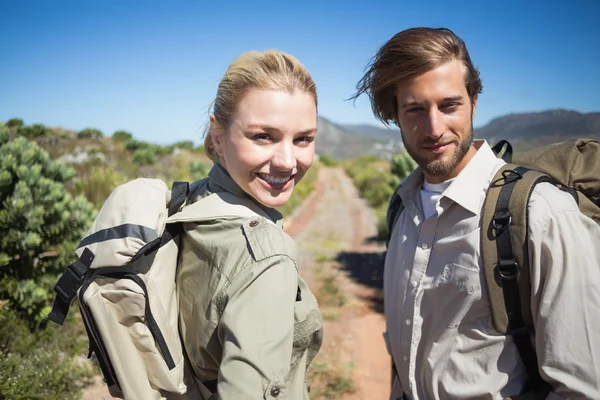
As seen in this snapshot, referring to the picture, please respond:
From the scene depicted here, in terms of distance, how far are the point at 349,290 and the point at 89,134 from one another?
2524 centimetres

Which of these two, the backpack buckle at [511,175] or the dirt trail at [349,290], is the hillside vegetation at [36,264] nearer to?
the dirt trail at [349,290]

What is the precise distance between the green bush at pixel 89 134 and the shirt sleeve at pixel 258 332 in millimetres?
28822

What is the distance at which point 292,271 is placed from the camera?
0.99 meters

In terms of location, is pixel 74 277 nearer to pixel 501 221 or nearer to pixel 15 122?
pixel 501 221

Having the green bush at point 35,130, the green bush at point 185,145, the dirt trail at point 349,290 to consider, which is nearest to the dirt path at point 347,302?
the dirt trail at point 349,290

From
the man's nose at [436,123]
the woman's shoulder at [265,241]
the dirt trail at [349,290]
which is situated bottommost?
the dirt trail at [349,290]

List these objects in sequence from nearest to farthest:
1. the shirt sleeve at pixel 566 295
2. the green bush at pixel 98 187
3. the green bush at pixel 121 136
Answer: the shirt sleeve at pixel 566 295 → the green bush at pixel 98 187 → the green bush at pixel 121 136

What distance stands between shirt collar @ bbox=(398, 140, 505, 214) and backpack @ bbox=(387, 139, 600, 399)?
9cm

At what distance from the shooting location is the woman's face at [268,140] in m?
1.15

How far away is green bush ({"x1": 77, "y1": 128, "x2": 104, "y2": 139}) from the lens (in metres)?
25.7

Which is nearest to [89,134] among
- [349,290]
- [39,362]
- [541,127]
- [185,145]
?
[185,145]

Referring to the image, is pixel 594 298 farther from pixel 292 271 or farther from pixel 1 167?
pixel 1 167

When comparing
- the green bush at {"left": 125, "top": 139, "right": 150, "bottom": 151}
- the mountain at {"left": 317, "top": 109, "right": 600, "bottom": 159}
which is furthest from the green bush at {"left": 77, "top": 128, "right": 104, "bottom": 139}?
the mountain at {"left": 317, "top": 109, "right": 600, "bottom": 159}

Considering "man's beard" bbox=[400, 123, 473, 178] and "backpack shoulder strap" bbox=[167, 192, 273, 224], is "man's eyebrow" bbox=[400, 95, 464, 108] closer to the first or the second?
"man's beard" bbox=[400, 123, 473, 178]
